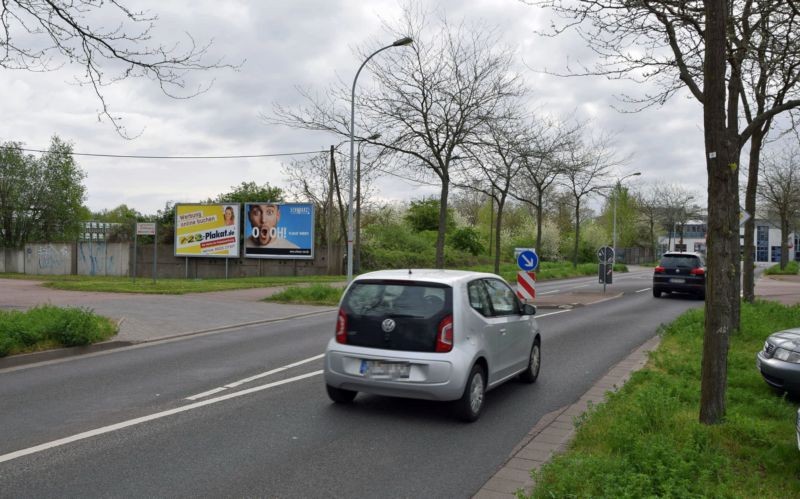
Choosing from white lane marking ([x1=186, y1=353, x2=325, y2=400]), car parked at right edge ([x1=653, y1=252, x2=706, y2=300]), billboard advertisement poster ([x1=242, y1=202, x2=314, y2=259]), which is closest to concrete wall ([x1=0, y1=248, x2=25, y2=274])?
billboard advertisement poster ([x1=242, y1=202, x2=314, y2=259])

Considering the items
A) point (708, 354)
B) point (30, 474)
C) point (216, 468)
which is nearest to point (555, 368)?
point (708, 354)

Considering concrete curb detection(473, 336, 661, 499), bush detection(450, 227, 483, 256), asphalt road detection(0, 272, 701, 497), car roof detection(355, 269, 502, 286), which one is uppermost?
bush detection(450, 227, 483, 256)

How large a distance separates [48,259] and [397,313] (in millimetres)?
40892

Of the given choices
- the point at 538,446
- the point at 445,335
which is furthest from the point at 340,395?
the point at 538,446

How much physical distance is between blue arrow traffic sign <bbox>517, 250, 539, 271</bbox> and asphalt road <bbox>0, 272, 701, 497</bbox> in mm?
5581

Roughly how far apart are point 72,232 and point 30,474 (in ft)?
167

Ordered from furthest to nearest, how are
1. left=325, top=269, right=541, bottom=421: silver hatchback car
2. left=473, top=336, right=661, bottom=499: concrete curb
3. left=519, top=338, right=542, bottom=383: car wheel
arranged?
left=519, top=338, right=542, bottom=383: car wheel, left=325, top=269, right=541, bottom=421: silver hatchback car, left=473, top=336, right=661, bottom=499: concrete curb

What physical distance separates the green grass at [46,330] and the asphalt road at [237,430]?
1.80 feet

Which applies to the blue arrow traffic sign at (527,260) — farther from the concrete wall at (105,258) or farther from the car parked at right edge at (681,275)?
the concrete wall at (105,258)

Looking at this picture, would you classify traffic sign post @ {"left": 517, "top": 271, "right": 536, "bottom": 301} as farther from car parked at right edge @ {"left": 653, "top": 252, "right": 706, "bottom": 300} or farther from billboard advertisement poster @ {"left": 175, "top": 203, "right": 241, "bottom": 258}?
billboard advertisement poster @ {"left": 175, "top": 203, "right": 241, "bottom": 258}

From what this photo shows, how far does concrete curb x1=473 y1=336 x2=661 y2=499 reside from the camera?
444cm

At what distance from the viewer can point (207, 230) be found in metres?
37.1

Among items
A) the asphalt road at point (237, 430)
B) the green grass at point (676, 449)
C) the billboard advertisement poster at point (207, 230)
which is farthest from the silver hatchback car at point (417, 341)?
the billboard advertisement poster at point (207, 230)

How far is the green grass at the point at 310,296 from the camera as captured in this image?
2047 cm
